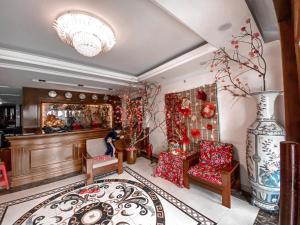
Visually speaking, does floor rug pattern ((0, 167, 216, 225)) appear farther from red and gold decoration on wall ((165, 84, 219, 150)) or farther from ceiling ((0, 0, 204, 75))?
ceiling ((0, 0, 204, 75))

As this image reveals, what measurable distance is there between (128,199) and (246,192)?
2050 mm

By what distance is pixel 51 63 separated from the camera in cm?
278

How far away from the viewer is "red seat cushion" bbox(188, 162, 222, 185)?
2262 millimetres

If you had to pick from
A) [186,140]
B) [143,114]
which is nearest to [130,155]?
[143,114]

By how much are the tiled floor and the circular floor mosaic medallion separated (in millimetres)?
429

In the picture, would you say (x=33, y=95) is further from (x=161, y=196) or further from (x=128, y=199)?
(x=161, y=196)

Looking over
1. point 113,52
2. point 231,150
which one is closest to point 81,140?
point 113,52

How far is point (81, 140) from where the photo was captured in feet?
12.2

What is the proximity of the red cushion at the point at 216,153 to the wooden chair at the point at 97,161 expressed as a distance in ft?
6.10

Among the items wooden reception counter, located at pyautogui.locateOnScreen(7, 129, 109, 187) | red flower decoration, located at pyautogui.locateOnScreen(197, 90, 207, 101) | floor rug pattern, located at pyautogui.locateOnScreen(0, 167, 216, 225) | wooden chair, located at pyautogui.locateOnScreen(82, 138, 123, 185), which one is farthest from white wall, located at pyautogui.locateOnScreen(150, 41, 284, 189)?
wooden reception counter, located at pyautogui.locateOnScreen(7, 129, 109, 187)

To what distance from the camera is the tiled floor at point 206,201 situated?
6.36 feet

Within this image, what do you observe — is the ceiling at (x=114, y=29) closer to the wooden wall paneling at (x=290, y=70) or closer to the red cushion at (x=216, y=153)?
the wooden wall paneling at (x=290, y=70)

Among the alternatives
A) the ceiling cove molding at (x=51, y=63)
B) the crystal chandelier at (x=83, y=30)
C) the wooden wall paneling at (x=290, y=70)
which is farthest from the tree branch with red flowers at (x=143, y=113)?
the wooden wall paneling at (x=290, y=70)

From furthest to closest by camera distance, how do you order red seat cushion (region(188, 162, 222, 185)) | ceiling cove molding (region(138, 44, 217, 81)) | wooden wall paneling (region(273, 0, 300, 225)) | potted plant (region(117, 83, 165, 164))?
potted plant (region(117, 83, 165, 164)), ceiling cove molding (region(138, 44, 217, 81)), red seat cushion (region(188, 162, 222, 185)), wooden wall paneling (region(273, 0, 300, 225))
